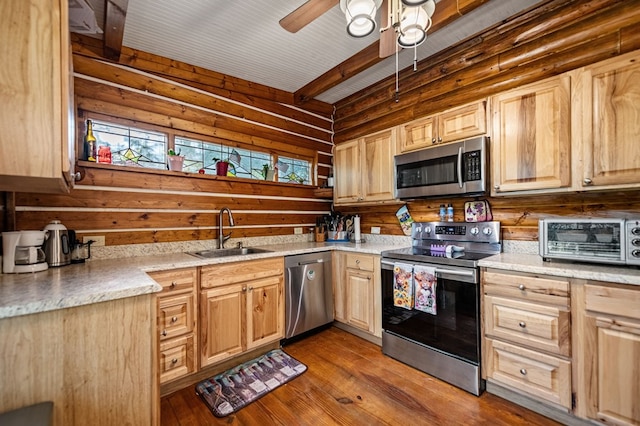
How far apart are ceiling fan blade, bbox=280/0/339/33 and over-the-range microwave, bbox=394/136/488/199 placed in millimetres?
1508

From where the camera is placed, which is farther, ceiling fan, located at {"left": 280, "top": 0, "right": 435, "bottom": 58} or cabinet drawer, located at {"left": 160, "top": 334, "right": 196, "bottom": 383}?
cabinet drawer, located at {"left": 160, "top": 334, "right": 196, "bottom": 383}

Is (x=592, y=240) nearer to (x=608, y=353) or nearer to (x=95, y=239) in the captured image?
(x=608, y=353)

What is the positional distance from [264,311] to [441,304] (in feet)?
4.96

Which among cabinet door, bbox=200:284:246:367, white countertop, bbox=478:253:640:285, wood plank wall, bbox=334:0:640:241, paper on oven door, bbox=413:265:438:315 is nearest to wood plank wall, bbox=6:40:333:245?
cabinet door, bbox=200:284:246:367

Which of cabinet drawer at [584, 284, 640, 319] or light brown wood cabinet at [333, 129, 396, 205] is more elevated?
light brown wood cabinet at [333, 129, 396, 205]

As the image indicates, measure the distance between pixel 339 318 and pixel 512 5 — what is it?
10.2 feet

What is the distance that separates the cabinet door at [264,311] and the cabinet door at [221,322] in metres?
0.07

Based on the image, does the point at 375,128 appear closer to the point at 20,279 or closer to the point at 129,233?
the point at 129,233

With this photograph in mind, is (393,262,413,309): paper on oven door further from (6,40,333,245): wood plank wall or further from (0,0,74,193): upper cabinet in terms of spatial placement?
(0,0,74,193): upper cabinet

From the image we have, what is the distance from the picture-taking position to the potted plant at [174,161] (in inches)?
96.7

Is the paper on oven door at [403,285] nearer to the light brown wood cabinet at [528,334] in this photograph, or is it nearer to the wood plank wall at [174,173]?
the light brown wood cabinet at [528,334]

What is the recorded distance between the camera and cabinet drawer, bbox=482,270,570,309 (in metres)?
1.63

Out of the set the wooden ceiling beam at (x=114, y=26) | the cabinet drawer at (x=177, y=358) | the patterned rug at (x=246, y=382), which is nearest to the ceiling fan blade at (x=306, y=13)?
the wooden ceiling beam at (x=114, y=26)

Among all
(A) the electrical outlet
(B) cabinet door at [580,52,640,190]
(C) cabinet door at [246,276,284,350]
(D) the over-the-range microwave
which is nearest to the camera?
(B) cabinet door at [580,52,640,190]
